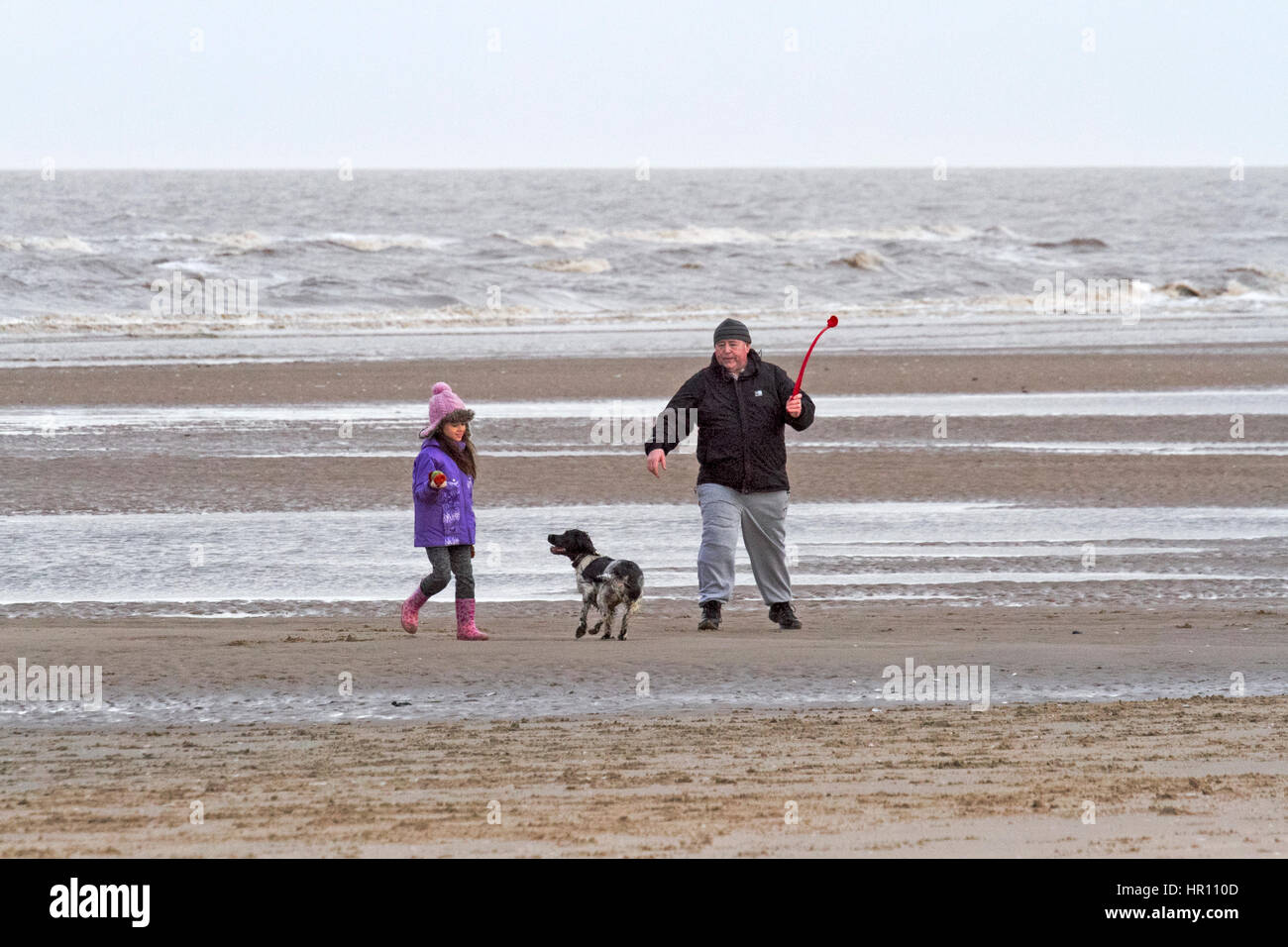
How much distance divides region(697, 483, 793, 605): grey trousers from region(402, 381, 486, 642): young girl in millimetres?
1224

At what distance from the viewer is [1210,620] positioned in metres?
8.73

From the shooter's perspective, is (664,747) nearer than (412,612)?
Yes

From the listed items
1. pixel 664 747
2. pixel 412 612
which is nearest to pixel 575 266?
pixel 412 612

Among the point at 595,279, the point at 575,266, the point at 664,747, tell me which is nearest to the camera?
the point at 664,747

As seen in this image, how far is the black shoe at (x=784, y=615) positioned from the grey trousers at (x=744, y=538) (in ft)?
0.11

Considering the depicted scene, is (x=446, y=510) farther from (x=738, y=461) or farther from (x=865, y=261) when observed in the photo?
(x=865, y=261)

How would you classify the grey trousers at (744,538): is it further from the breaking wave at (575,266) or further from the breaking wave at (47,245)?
the breaking wave at (47,245)

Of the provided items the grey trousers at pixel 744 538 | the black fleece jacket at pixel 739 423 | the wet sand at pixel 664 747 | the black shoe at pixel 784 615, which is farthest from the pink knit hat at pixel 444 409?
the black shoe at pixel 784 615

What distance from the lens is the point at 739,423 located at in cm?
853

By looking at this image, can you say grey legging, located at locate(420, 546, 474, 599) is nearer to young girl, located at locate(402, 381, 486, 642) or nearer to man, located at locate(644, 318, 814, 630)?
young girl, located at locate(402, 381, 486, 642)

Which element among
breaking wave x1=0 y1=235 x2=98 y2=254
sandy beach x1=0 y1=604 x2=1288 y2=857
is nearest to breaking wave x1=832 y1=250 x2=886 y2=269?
breaking wave x1=0 y1=235 x2=98 y2=254

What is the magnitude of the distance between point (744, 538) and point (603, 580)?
85cm

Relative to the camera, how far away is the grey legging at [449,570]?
822cm

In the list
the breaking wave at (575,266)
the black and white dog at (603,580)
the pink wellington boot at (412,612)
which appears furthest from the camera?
the breaking wave at (575,266)
